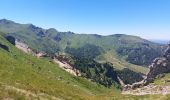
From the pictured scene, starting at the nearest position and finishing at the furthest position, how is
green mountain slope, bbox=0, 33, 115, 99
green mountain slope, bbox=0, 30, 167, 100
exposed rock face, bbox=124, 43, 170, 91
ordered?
green mountain slope, bbox=0, 30, 167, 100 → green mountain slope, bbox=0, 33, 115, 99 → exposed rock face, bbox=124, 43, 170, 91

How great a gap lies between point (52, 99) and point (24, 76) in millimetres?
74125

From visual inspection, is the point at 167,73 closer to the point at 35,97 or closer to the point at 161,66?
the point at 161,66

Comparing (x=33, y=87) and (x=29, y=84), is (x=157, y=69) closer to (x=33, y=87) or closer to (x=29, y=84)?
(x=29, y=84)

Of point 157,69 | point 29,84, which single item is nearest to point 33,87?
point 29,84

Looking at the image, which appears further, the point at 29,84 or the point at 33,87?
the point at 29,84

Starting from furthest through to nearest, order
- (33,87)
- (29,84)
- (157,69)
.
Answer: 1. (157,69)
2. (29,84)
3. (33,87)

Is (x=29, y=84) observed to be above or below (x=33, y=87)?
below

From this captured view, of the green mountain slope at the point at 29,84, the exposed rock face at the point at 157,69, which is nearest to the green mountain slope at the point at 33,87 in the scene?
the green mountain slope at the point at 29,84

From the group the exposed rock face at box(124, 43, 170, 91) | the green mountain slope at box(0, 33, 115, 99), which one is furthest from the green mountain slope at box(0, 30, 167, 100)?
the exposed rock face at box(124, 43, 170, 91)

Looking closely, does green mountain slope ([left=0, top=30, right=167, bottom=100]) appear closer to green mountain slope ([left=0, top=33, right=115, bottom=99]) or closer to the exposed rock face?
green mountain slope ([left=0, top=33, right=115, bottom=99])

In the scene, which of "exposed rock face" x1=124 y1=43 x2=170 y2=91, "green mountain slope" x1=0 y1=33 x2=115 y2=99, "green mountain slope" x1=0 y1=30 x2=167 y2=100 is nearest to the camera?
"green mountain slope" x1=0 y1=30 x2=167 y2=100

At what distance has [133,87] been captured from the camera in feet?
587

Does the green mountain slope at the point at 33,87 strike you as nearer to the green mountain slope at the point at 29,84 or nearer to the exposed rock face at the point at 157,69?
the green mountain slope at the point at 29,84

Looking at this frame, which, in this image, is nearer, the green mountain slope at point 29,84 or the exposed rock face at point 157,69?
the green mountain slope at point 29,84
